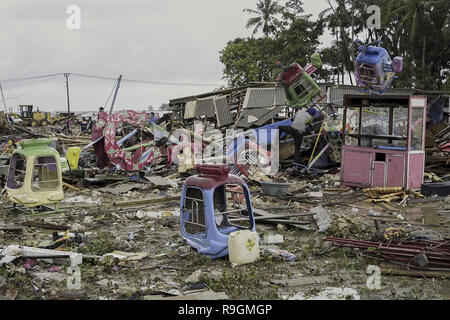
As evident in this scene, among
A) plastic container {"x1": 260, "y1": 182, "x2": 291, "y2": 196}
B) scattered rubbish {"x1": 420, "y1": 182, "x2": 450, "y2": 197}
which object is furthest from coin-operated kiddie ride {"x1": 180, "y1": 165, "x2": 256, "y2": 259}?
scattered rubbish {"x1": 420, "y1": 182, "x2": 450, "y2": 197}

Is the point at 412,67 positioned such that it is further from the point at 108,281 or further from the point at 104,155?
the point at 108,281

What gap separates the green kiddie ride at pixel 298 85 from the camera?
1778cm

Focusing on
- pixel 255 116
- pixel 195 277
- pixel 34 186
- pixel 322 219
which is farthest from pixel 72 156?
pixel 195 277

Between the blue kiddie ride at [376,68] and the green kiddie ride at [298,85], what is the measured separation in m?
3.21

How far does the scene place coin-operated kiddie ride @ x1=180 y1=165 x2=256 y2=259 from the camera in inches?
296

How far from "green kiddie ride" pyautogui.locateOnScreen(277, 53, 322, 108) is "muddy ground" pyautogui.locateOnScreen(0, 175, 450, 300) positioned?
739 cm

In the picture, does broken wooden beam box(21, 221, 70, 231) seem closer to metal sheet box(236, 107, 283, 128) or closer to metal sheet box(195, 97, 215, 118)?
metal sheet box(236, 107, 283, 128)

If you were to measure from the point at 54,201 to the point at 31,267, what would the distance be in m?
4.25

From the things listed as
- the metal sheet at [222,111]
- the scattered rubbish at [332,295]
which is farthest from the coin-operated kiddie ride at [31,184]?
the metal sheet at [222,111]

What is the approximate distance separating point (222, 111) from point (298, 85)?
6.41m

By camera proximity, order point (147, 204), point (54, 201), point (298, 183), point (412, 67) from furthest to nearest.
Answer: point (412, 67)
point (298, 183)
point (147, 204)
point (54, 201)

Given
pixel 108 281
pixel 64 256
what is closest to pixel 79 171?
pixel 64 256

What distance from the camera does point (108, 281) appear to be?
6641mm

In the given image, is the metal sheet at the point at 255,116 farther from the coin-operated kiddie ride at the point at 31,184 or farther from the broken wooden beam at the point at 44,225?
the broken wooden beam at the point at 44,225
